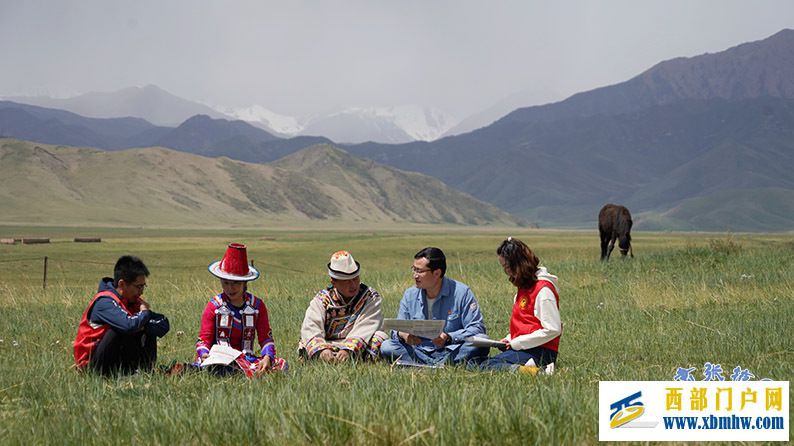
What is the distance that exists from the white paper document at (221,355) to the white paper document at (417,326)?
4.48ft

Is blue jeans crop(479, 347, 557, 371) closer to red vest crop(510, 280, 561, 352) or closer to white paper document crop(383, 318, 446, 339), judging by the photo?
red vest crop(510, 280, 561, 352)

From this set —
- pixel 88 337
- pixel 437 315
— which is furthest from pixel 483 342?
pixel 88 337

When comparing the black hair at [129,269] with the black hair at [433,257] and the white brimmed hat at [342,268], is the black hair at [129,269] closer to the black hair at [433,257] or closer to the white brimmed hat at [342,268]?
the white brimmed hat at [342,268]

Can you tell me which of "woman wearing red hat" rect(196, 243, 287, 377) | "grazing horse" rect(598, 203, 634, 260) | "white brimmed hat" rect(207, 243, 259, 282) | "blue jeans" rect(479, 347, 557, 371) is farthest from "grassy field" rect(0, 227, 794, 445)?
"grazing horse" rect(598, 203, 634, 260)

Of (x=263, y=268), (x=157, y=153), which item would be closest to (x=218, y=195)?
(x=157, y=153)

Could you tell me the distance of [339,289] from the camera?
8008mm

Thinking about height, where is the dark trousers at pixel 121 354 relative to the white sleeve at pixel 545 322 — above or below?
below

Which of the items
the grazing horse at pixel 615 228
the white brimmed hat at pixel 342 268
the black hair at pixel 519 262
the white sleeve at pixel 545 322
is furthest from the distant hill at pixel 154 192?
the white sleeve at pixel 545 322

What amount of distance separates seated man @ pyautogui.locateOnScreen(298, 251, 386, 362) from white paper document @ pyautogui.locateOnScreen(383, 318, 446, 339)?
517mm

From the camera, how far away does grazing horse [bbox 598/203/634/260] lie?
24.9 metres

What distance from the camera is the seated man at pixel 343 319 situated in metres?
7.75

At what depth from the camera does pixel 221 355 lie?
23.6ft

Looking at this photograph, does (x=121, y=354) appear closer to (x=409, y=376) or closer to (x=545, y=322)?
(x=409, y=376)

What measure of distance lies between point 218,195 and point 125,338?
15451 cm
